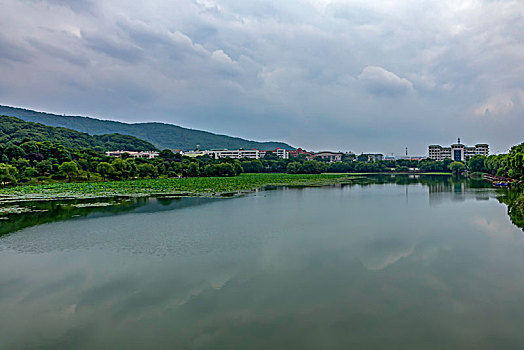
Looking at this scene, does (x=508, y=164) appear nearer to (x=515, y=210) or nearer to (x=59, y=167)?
(x=515, y=210)

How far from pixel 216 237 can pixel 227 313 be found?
6615mm

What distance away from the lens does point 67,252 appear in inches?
455

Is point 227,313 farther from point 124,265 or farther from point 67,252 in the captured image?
point 67,252

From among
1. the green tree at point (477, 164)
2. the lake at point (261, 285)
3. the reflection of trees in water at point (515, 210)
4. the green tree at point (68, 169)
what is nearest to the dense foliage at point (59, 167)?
the green tree at point (68, 169)

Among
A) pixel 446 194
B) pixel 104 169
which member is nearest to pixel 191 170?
pixel 104 169

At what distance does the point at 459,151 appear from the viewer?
339 ft

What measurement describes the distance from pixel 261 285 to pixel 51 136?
85.2 meters

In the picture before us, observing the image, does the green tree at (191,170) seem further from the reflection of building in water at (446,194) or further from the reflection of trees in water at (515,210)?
the reflection of trees in water at (515,210)

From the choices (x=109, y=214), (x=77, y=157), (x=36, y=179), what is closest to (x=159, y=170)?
(x=77, y=157)

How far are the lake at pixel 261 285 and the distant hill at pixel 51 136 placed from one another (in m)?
58.9

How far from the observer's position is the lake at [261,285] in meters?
6.37

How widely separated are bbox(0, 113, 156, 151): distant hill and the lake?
193 feet

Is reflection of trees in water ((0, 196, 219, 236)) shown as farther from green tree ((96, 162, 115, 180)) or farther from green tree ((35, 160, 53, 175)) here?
green tree ((96, 162, 115, 180))

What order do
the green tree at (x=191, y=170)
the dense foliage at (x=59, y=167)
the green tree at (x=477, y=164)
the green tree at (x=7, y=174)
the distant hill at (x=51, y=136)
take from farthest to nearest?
the distant hill at (x=51, y=136)
the green tree at (x=477, y=164)
the green tree at (x=191, y=170)
the dense foliage at (x=59, y=167)
the green tree at (x=7, y=174)
